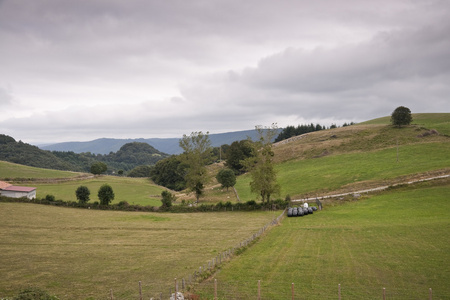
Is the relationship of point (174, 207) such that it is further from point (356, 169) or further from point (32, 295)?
point (32, 295)

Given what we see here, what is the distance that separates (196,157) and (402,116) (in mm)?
81853

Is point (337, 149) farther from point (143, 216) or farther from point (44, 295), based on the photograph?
point (44, 295)

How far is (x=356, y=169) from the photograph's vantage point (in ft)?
266

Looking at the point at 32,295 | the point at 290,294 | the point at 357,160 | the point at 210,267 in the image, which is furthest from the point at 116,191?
the point at 290,294

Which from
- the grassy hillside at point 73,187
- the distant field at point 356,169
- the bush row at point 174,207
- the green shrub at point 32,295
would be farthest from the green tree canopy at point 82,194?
the green shrub at point 32,295

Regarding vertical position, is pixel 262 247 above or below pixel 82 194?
below

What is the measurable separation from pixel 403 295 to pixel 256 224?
3050 centimetres

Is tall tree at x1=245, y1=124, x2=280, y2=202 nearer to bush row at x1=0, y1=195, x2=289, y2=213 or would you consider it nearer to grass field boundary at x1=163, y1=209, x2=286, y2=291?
bush row at x1=0, y1=195, x2=289, y2=213

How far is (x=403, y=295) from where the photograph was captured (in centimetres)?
1836

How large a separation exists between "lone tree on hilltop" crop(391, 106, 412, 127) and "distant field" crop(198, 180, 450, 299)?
78.3m

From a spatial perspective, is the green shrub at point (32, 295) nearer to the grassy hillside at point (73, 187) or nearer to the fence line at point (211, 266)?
the fence line at point (211, 266)

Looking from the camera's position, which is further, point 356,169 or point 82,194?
point 356,169

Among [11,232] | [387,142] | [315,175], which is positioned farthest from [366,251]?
[387,142]

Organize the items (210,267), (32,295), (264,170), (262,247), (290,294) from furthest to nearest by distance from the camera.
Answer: (264,170)
(262,247)
(210,267)
(290,294)
(32,295)
